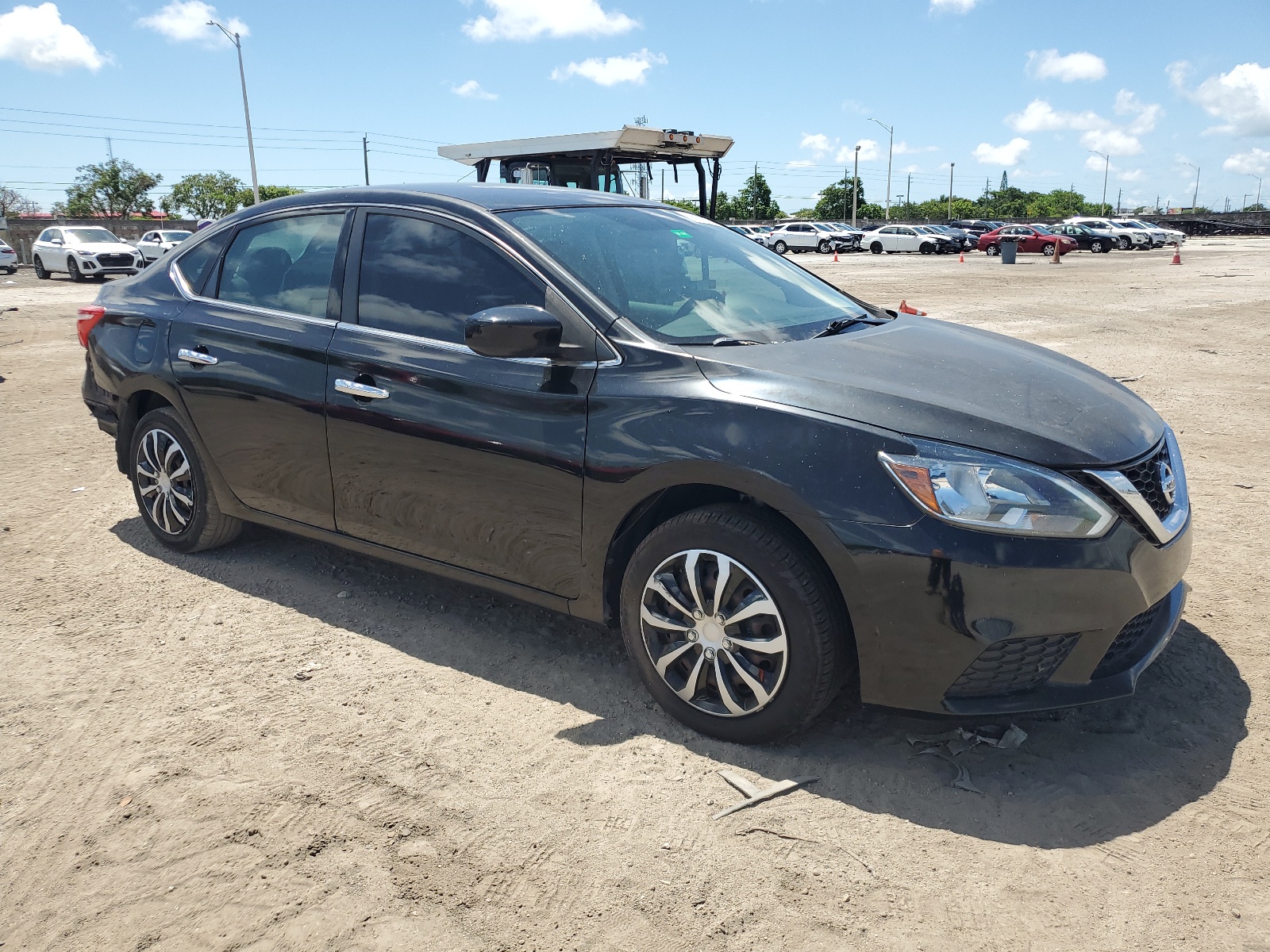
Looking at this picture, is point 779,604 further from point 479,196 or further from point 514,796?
point 479,196

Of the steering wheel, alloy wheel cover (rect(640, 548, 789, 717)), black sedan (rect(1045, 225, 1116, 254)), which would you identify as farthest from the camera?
black sedan (rect(1045, 225, 1116, 254))

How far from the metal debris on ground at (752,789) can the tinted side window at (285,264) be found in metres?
2.41

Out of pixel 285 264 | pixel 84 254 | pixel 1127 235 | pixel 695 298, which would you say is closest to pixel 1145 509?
pixel 695 298

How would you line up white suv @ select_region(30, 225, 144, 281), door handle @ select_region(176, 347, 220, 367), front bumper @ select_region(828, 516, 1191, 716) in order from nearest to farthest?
front bumper @ select_region(828, 516, 1191, 716)
door handle @ select_region(176, 347, 220, 367)
white suv @ select_region(30, 225, 144, 281)

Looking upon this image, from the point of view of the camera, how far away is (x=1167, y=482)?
10.2 feet

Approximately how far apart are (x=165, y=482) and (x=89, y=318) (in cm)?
99

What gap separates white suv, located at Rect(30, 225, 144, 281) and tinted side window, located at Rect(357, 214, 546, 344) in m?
26.5

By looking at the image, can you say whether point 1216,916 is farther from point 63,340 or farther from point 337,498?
point 63,340

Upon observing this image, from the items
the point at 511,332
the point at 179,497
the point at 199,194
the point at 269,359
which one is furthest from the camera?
the point at 199,194

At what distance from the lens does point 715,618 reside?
307cm

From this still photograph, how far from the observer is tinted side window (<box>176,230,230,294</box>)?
15.2 ft

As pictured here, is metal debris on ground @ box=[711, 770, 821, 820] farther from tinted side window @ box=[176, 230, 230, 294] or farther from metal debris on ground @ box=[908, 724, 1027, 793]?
tinted side window @ box=[176, 230, 230, 294]

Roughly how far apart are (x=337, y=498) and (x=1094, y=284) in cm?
2335

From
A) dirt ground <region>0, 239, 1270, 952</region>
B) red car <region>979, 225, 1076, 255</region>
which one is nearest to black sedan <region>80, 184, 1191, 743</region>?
dirt ground <region>0, 239, 1270, 952</region>
